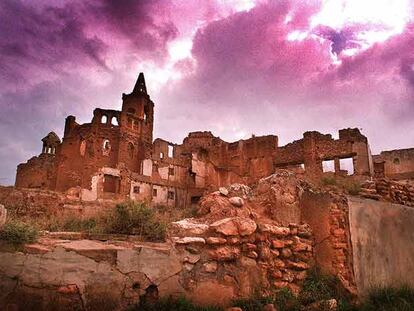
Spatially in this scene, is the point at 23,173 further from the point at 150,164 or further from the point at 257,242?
the point at 257,242

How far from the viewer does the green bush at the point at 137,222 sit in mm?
4852

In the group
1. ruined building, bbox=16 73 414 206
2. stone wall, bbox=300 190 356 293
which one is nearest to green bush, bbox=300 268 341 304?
stone wall, bbox=300 190 356 293

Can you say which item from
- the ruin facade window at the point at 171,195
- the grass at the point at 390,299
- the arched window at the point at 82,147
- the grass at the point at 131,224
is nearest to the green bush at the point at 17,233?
the grass at the point at 131,224

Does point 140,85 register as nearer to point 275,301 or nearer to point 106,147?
point 106,147

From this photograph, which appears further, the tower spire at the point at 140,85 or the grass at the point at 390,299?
the tower spire at the point at 140,85

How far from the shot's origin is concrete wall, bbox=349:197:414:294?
5.93 m

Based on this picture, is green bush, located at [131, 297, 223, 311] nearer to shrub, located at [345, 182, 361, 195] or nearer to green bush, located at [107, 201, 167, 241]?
green bush, located at [107, 201, 167, 241]

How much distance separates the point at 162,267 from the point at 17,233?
70.6 inches

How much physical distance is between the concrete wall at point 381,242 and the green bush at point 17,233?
5.04 m

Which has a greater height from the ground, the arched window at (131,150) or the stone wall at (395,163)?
the arched window at (131,150)

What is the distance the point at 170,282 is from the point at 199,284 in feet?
1.50

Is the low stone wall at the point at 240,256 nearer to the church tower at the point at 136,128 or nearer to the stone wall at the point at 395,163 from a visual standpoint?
the stone wall at the point at 395,163

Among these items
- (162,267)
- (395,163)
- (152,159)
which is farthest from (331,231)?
(395,163)

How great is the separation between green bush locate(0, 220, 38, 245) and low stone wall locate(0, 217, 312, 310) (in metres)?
0.13
